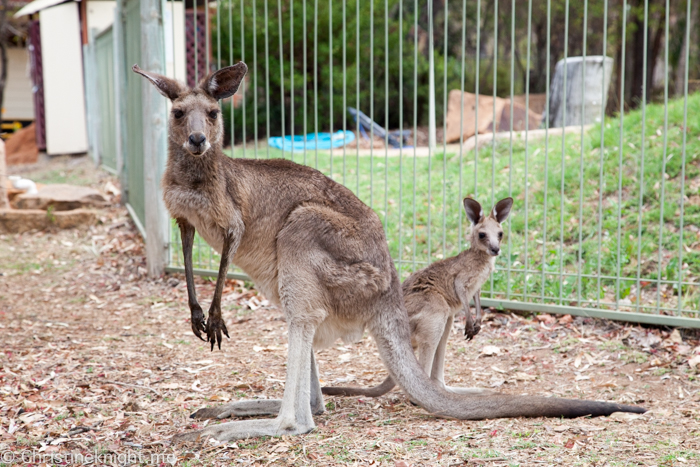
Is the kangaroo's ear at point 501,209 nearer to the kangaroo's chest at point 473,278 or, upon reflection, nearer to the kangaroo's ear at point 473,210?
the kangaroo's ear at point 473,210

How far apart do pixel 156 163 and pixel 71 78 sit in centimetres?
769

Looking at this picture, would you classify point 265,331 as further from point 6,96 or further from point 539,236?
point 6,96

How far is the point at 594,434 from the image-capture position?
2916mm

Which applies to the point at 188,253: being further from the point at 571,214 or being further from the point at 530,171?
the point at 530,171

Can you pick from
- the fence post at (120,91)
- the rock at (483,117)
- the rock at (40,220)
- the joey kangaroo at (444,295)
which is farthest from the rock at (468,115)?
the joey kangaroo at (444,295)

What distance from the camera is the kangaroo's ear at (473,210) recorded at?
366 centimetres

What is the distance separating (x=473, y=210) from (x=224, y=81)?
4.74 feet

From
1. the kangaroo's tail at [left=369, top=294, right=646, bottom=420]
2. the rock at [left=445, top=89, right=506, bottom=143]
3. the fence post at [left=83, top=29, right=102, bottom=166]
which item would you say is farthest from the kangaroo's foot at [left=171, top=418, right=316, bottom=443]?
the fence post at [left=83, top=29, right=102, bottom=166]

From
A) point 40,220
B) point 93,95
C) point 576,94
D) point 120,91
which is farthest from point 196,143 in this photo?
point 93,95

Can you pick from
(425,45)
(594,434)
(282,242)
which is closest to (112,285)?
(282,242)

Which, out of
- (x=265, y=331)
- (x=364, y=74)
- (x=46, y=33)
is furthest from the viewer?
(x=364, y=74)

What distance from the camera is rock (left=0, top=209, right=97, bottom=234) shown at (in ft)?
24.4

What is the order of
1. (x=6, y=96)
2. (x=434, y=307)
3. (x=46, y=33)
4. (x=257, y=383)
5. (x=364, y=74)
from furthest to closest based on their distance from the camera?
1. (x=6, y=96)
2. (x=364, y=74)
3. (x=46, y=33)
4. (x=257, y=383)
5. (x=434, y=307)

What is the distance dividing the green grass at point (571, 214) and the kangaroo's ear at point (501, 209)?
0.86 m
